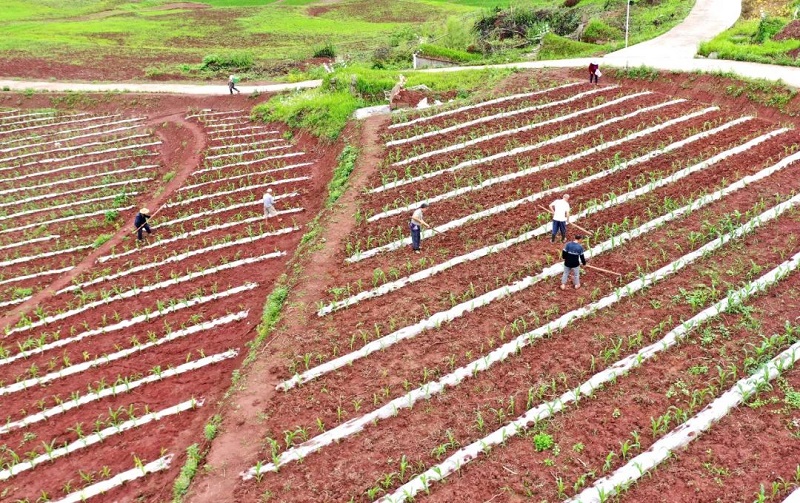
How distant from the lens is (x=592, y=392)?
8820mm

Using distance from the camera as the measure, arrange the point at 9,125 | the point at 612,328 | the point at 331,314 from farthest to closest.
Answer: the point at 9,125 < the point at 331,314 < the point at 612,328

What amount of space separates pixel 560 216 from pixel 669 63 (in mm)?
14627

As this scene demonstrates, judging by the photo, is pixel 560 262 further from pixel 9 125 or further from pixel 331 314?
pixel 9 125

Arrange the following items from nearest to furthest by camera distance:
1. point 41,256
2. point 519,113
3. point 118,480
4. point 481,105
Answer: point 118,480
point 41,256
point 519,113
point 481,105

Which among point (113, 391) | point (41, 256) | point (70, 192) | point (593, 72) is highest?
point (593, 72)

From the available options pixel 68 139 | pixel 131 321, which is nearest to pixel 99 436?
pixel 131 321

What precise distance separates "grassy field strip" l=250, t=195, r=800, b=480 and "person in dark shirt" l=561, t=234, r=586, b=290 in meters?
0.66

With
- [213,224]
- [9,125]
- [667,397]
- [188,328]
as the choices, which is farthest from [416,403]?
[9,125]

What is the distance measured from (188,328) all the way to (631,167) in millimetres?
12184

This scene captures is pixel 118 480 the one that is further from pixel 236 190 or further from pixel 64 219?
pixel 64 219

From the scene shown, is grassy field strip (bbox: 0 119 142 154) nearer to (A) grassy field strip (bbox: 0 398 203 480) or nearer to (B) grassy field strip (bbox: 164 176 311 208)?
(B) grassy field strip (bbox: 164 176 311 208)

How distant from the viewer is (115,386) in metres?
10.6

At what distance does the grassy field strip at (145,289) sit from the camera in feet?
43.2

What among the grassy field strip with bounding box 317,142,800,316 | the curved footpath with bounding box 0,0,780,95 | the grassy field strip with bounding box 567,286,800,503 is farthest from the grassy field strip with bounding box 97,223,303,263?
the curved footpath with bounding box 0,0,780,95
